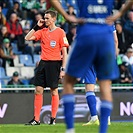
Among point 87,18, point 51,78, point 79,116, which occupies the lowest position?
point 79,116

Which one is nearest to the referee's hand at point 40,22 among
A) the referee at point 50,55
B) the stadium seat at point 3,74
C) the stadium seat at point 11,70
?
the referee at point 50,55

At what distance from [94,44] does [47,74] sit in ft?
19.6

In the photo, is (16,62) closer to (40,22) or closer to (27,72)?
(27,72)

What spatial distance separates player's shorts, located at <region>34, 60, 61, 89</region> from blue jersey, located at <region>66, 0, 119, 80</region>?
5628 millimetres

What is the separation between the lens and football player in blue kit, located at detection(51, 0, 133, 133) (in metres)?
8.27

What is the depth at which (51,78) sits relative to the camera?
14.2 metres

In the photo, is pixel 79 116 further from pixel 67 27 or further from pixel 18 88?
pixel 67 27

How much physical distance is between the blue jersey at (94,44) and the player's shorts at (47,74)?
5628 millimetres

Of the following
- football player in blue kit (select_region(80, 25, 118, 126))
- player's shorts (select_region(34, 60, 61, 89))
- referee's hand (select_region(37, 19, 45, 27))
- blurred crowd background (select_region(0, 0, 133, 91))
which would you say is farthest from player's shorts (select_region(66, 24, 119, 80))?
blurred crowd background (select_region(0, 0, 133, 91))

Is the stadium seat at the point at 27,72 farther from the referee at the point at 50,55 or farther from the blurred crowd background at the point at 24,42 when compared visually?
the referee at the point at 50,55

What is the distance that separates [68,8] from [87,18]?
14.9 m

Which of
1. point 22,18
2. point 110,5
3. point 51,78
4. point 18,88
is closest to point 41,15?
point 22,18

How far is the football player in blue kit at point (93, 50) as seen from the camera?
8273 mm

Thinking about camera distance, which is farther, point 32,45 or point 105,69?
point 32,45
